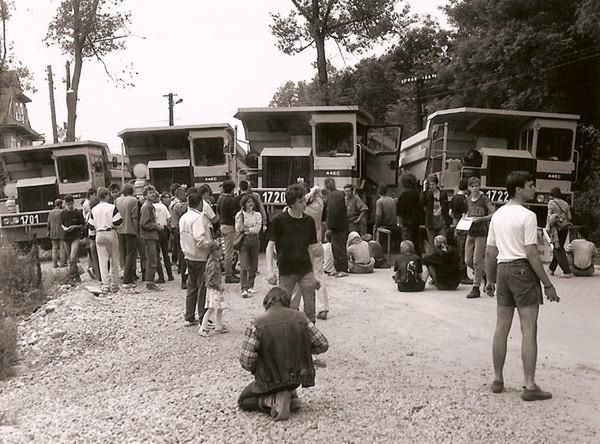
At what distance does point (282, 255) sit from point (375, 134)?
12.5 meters

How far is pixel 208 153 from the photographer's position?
59.7 ft

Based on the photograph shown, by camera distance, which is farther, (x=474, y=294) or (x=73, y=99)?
(x=73, y=99)

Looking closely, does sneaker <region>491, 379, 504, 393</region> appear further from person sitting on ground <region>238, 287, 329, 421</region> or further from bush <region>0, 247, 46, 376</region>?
bush <region>0, 247, 46, 376</region>

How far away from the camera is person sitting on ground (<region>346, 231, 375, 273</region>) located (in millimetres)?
12727

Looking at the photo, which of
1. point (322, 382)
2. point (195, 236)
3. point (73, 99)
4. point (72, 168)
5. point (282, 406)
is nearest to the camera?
point (282, 406)

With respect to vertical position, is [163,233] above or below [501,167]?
below

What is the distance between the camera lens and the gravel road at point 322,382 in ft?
17.2

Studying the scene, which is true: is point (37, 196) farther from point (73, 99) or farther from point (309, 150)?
point (73, 99)

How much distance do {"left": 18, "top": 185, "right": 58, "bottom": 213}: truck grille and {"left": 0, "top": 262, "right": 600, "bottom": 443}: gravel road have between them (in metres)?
9.11

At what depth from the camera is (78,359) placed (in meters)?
8.48

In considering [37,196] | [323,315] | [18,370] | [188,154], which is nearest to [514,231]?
[323,315]

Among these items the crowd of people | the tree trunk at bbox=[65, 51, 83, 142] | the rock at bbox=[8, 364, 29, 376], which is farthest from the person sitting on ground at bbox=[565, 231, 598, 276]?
the tree trunk at bbox=[65, 51, 83, 142]

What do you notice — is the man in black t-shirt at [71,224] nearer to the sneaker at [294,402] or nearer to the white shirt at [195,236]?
the white shirt at [195,236]

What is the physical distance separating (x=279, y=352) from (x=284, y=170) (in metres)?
11.9
